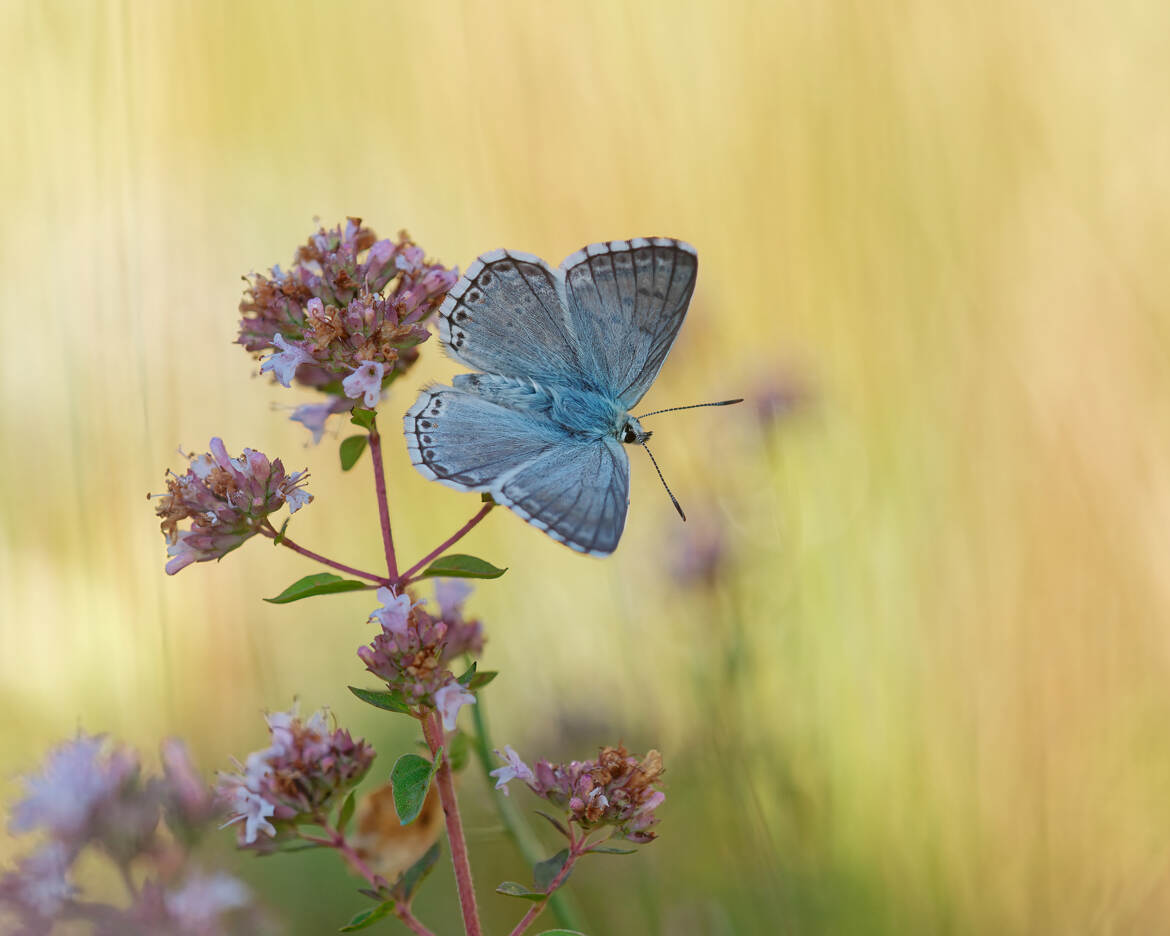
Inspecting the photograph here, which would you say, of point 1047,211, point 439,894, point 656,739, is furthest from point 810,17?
point 439,894

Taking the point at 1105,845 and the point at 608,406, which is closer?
the point at 608,406

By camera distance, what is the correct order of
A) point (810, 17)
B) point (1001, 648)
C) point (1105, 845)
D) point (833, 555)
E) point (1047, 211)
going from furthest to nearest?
1. point (810, 17)
2. point (1047, 211)
3. point (833, 555)
4. point (1001, 648)
5. point (1105, 845)

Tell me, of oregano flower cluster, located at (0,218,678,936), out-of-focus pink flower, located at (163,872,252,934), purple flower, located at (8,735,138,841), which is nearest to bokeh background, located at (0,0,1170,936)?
purple flower, located at (8,735,138,841)

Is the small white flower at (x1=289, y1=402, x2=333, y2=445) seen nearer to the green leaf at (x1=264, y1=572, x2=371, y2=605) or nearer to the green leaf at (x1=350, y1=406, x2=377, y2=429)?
the green leaf at (x1=350, y1=406, x2=377, y2=429)

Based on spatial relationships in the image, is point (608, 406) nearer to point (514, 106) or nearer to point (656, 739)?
point (656, 739)

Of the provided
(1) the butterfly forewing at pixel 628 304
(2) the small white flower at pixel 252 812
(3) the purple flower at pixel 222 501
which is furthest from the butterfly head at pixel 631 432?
(2) the small white flower at pixel 252 812

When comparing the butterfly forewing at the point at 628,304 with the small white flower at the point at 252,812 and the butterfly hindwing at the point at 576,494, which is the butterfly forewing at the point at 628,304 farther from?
the small white flower at the point at 252,812

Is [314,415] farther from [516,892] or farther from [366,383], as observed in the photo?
[516,892]
